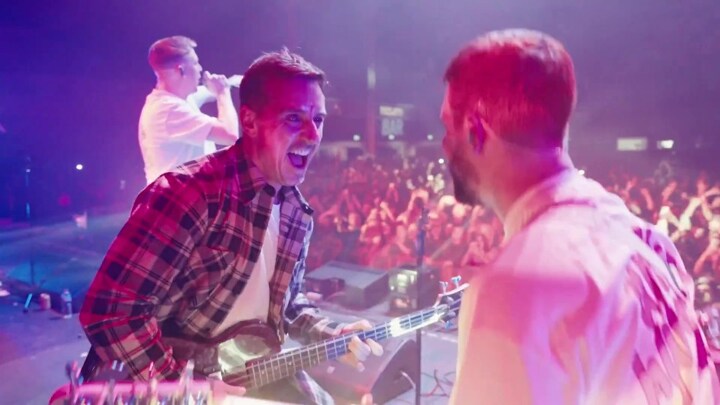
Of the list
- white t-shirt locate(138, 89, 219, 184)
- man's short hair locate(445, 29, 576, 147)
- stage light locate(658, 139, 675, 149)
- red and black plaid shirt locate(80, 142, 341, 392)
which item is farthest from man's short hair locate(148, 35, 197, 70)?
stage light locate(658, 139, 675, 149)

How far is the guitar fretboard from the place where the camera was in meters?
1.84

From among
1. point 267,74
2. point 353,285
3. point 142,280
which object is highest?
point 267,74

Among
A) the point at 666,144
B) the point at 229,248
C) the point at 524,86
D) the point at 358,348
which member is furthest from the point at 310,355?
the point at 666,144

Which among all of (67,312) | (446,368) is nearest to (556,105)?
(446,368)

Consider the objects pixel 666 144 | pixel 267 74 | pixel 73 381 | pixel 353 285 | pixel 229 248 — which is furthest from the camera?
pixel 666 144

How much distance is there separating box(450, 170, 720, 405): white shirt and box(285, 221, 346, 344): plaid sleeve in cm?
131

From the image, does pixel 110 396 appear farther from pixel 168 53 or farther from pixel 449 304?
pixel 168 53

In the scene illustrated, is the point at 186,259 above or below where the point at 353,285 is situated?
above

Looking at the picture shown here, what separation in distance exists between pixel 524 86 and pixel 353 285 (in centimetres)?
453

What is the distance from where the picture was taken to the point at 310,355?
79.4 inches

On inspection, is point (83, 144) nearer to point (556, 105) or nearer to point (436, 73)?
point (436, 73)

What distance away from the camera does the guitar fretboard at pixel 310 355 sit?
1.84 m

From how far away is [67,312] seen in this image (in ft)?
16.7

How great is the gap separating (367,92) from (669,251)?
9.23 m
